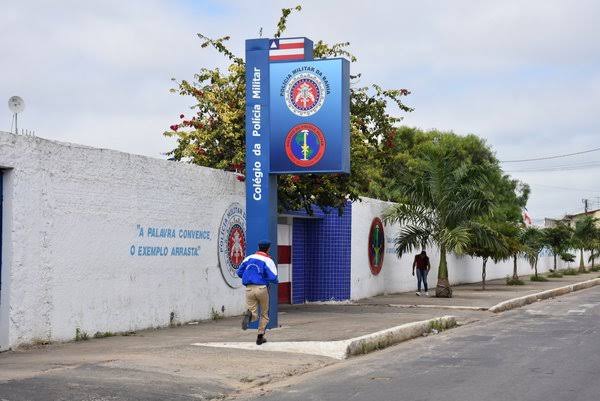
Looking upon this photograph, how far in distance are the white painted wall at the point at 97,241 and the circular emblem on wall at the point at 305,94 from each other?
9.46 ft

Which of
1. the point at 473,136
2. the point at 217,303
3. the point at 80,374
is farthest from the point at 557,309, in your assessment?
the point at 473,136

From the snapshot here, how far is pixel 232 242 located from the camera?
66.0ft

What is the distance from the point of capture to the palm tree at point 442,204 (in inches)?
1081

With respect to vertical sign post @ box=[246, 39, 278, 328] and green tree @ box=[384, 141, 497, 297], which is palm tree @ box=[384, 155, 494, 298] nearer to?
green tree @ box=[384, 141, 497, 297]

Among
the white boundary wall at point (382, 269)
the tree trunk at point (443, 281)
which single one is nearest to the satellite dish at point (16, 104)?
the white boundary wall at point (382, 269)

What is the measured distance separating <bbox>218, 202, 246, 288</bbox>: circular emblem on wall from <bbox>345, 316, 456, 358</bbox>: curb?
174 inches

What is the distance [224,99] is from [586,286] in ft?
85.7

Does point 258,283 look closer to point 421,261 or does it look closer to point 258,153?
point 258,153

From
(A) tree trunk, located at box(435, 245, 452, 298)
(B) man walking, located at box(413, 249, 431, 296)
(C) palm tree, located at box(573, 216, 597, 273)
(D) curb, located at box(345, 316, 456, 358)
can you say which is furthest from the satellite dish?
(C) palm tree, located at box(573, 216, 597, 273)

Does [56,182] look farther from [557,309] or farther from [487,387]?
[557,309]

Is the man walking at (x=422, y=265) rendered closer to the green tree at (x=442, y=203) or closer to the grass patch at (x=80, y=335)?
the green tree at (x=442, y=203)

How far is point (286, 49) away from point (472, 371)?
7314 mm

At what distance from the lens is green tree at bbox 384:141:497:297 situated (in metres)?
27.5

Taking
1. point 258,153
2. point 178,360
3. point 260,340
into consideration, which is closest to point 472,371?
point 260,340
